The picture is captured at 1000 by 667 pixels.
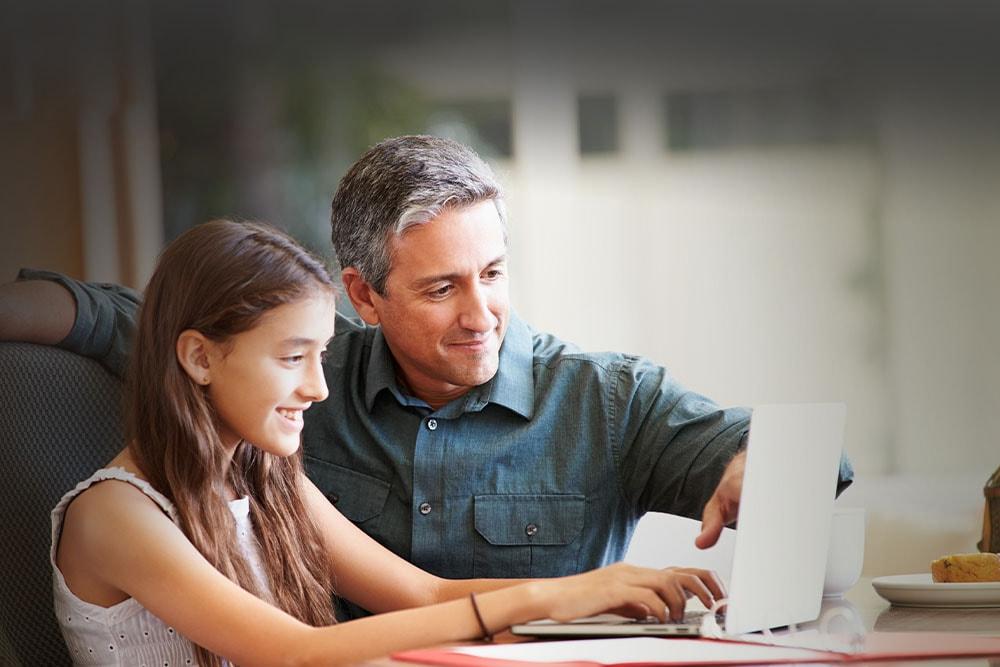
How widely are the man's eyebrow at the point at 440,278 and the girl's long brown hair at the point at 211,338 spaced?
0.23 metres

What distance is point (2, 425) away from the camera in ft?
4.23

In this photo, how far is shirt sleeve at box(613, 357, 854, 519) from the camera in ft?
4.65

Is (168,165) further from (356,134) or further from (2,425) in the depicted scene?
(2,425)

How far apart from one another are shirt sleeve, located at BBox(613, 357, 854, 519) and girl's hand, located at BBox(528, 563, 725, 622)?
1.32 feet

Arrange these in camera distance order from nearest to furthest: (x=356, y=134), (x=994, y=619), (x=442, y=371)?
(x=994, y=619)
(x=442, y=371)
(x=356, y=134)

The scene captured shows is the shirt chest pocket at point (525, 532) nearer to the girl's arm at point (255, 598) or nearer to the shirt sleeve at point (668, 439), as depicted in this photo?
the shirt sleeve at point (668, 439)

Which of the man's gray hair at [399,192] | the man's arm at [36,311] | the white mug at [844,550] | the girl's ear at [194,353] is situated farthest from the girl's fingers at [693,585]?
the man's arm at [36,311]

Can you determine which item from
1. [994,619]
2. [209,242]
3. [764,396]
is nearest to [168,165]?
[764,396]

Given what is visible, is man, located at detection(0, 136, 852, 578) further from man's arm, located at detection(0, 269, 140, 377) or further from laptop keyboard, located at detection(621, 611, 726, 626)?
laptop keyboard, located at detection(621, 611, 726, 626)

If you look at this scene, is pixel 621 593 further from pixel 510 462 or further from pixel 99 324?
pixel 99 324

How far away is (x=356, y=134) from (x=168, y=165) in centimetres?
62

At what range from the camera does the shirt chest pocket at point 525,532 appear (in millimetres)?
1511

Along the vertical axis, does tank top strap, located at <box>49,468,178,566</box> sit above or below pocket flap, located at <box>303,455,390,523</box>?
above

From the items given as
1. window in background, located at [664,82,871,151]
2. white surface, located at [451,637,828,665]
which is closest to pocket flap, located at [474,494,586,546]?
white surface, located at [451,637,828,665]
